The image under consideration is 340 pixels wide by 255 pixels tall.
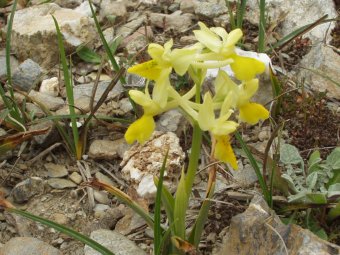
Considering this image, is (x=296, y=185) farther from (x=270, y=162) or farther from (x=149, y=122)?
(x=149, y=122)

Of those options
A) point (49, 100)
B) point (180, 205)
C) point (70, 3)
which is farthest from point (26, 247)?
point (70, 3)

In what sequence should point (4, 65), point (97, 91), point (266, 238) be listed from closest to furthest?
point (266, 238)
point (97, 91)
point (4, 65)

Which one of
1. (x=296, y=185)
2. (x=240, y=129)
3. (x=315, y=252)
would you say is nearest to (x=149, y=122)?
(x=315, y=252)

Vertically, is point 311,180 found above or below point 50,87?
above

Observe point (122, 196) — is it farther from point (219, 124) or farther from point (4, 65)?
Result: point (4, 65)

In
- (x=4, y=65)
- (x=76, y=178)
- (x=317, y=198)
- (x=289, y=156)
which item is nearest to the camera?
(x=317, y=198)

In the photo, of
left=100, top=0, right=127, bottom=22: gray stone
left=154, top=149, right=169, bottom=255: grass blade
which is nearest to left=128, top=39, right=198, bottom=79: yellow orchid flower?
left=154, top=149, right=169, bottom=255: grass blade
